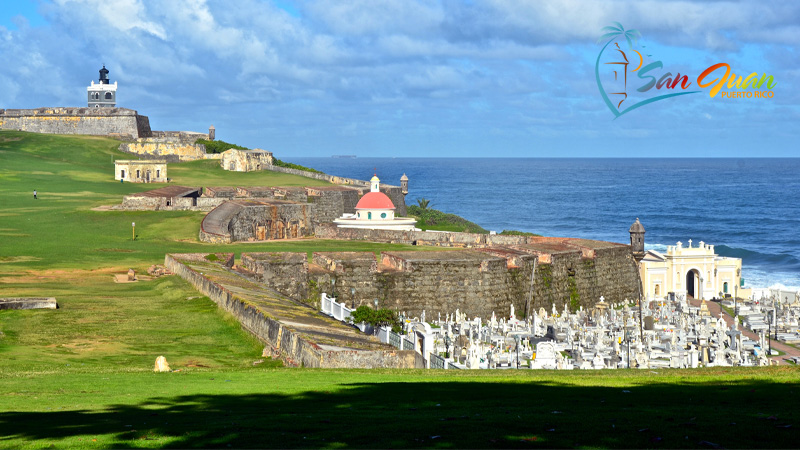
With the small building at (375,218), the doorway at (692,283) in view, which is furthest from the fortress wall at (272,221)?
the doorway at (692,283)

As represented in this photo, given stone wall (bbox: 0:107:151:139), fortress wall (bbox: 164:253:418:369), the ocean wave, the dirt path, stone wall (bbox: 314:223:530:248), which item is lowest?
the dirt path

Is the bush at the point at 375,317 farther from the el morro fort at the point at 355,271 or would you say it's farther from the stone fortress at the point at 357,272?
the el morro fort at the point at 355,271

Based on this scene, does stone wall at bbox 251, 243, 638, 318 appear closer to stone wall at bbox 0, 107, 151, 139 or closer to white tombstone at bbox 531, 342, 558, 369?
white tombstone at bbox 531, 342, 558, 369

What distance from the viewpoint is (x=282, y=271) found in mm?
30922

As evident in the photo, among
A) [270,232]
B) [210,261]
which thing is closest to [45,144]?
[270,232]

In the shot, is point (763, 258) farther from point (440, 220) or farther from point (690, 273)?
point (690, 273)

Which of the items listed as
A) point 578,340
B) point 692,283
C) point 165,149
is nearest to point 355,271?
point 578,340

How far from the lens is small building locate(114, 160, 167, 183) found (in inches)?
2441

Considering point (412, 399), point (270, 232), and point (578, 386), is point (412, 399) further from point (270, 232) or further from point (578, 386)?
point (270, 232)

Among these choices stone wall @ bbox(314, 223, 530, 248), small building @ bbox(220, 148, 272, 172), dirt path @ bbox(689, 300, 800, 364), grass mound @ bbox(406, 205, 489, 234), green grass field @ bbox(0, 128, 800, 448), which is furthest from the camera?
small building @ bbox(220, 148, 272, 172)

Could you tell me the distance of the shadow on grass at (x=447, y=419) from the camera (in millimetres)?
8000

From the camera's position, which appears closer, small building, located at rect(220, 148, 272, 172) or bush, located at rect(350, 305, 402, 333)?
bush, located at rect(350, 305, 402, 333)

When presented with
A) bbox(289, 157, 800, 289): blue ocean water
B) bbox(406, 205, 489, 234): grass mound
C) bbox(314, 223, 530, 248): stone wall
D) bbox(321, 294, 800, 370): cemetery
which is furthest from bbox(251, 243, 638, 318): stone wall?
bbox(289, 157, 800, 289): blue ocean water

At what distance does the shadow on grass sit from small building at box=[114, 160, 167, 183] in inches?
2085
